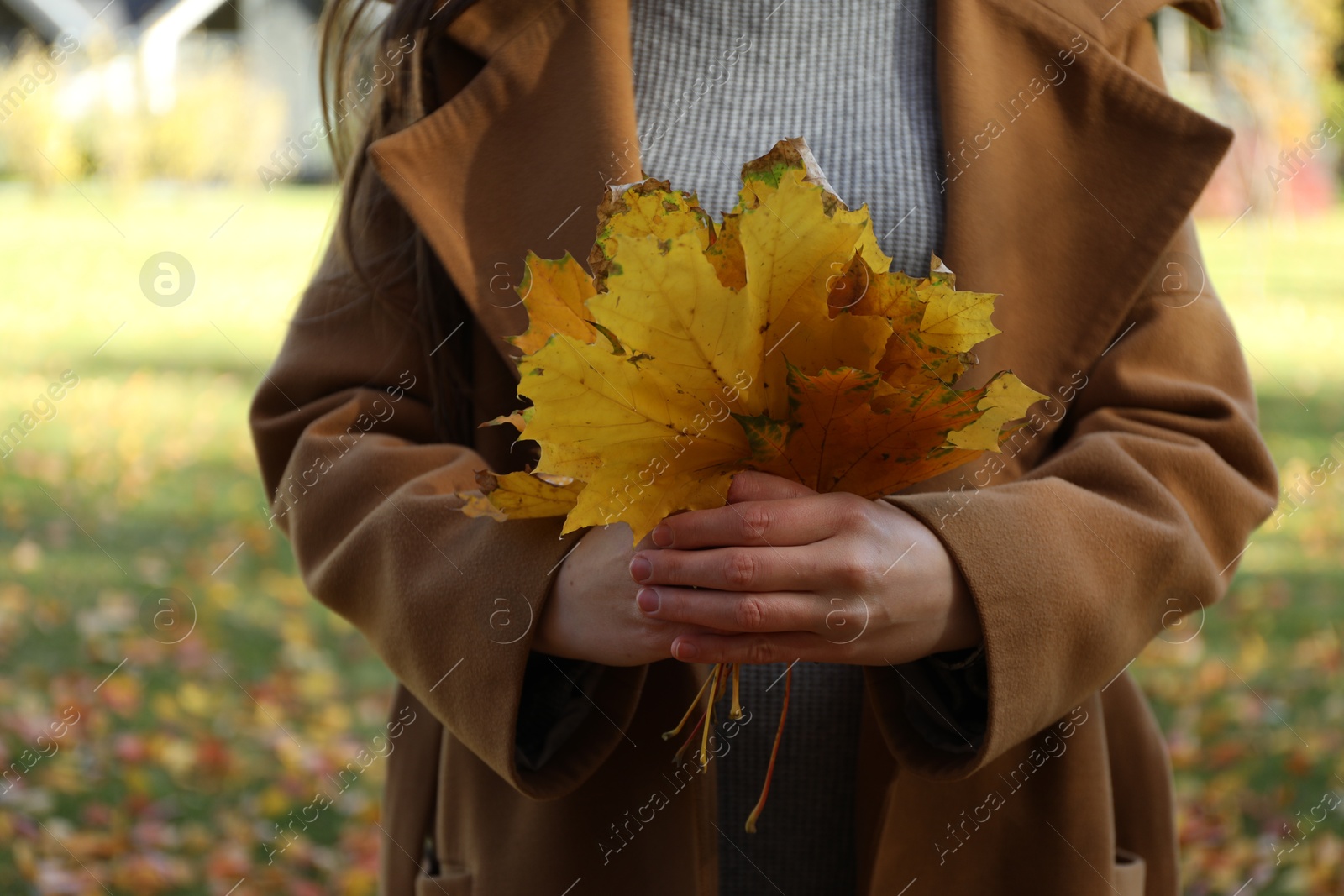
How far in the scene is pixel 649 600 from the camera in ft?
3.72

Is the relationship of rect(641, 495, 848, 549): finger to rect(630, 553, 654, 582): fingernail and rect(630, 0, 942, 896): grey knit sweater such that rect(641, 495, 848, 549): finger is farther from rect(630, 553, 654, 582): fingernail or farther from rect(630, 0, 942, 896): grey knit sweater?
rect(630, 0, 942, 896): grey knit sweater

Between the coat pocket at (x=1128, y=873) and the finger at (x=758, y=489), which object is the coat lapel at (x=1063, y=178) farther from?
the coat pocket at (x=1128, y=873)

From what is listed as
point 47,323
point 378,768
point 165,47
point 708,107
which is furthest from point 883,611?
point 165,47

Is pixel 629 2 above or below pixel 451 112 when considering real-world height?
above

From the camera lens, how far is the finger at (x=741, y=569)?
108 centimetres

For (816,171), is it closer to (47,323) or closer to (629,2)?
(629,2)

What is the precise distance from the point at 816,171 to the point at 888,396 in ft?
0.78

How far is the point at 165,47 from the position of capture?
21797 millimetres

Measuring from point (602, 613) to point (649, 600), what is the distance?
0.35 ft

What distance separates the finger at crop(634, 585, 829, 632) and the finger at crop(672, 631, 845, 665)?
14mm

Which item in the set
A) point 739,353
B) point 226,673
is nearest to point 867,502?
point 739,353

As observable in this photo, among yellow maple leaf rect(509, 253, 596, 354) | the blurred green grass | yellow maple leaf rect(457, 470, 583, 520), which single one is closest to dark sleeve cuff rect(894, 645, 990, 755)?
yellow maple leaf rect(457, 470, 583, 520)

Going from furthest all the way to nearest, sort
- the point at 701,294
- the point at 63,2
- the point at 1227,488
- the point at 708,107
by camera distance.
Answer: the point at 63,2 < the point at 708,107 < the point at 1227,488 < the point at 701,294

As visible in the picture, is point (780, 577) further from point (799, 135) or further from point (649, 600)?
point (799, 135)
